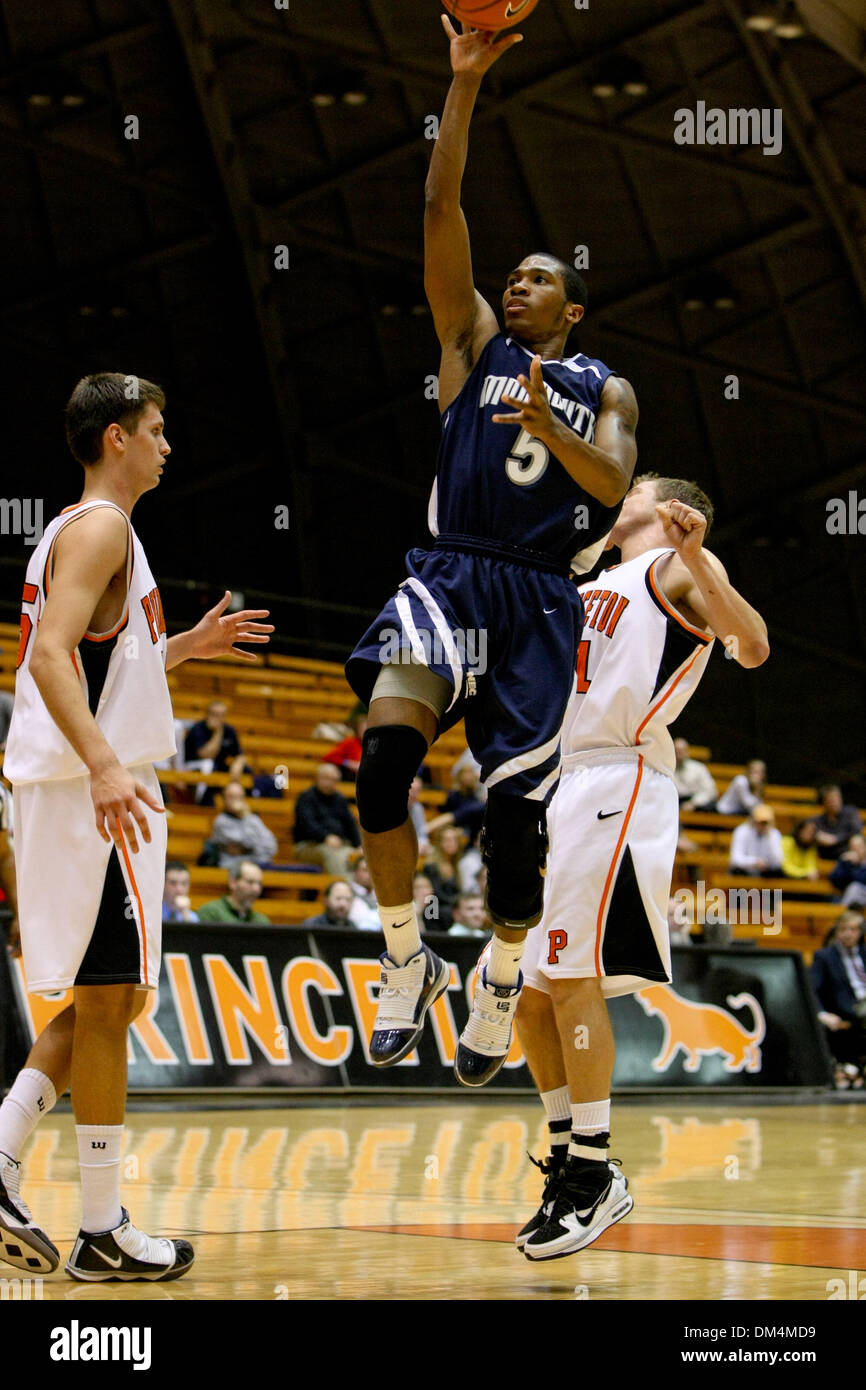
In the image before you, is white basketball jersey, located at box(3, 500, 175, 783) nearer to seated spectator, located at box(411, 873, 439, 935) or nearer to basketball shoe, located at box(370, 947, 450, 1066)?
basketball shoe, located at box(370, 947, 450, 1066)

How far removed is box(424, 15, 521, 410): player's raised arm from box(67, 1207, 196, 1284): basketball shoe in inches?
105

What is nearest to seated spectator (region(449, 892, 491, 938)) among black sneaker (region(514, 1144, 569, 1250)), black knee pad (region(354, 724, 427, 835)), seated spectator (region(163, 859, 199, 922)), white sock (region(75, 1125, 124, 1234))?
seated spectator (region(163, 859, 199, 922))

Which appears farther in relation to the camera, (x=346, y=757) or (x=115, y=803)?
(x=346, y=757)

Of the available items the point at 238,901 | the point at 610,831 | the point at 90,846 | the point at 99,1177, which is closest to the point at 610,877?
the point at 610,831

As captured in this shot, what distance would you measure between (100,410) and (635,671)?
186 centimetres

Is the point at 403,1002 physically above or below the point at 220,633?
below

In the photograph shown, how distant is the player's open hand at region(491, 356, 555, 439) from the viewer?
4.70 m

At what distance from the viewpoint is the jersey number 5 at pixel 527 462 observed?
5.09 metres

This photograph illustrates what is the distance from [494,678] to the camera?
16.6ft

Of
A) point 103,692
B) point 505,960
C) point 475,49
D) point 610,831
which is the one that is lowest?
point 505,960

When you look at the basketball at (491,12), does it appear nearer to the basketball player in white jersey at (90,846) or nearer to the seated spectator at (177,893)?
the basketball player in white jersey at (90,846)

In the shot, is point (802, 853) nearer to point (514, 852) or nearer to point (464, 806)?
point (464, 806)

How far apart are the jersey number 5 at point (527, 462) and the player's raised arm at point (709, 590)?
41cm

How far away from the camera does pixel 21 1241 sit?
4418 millimetres
